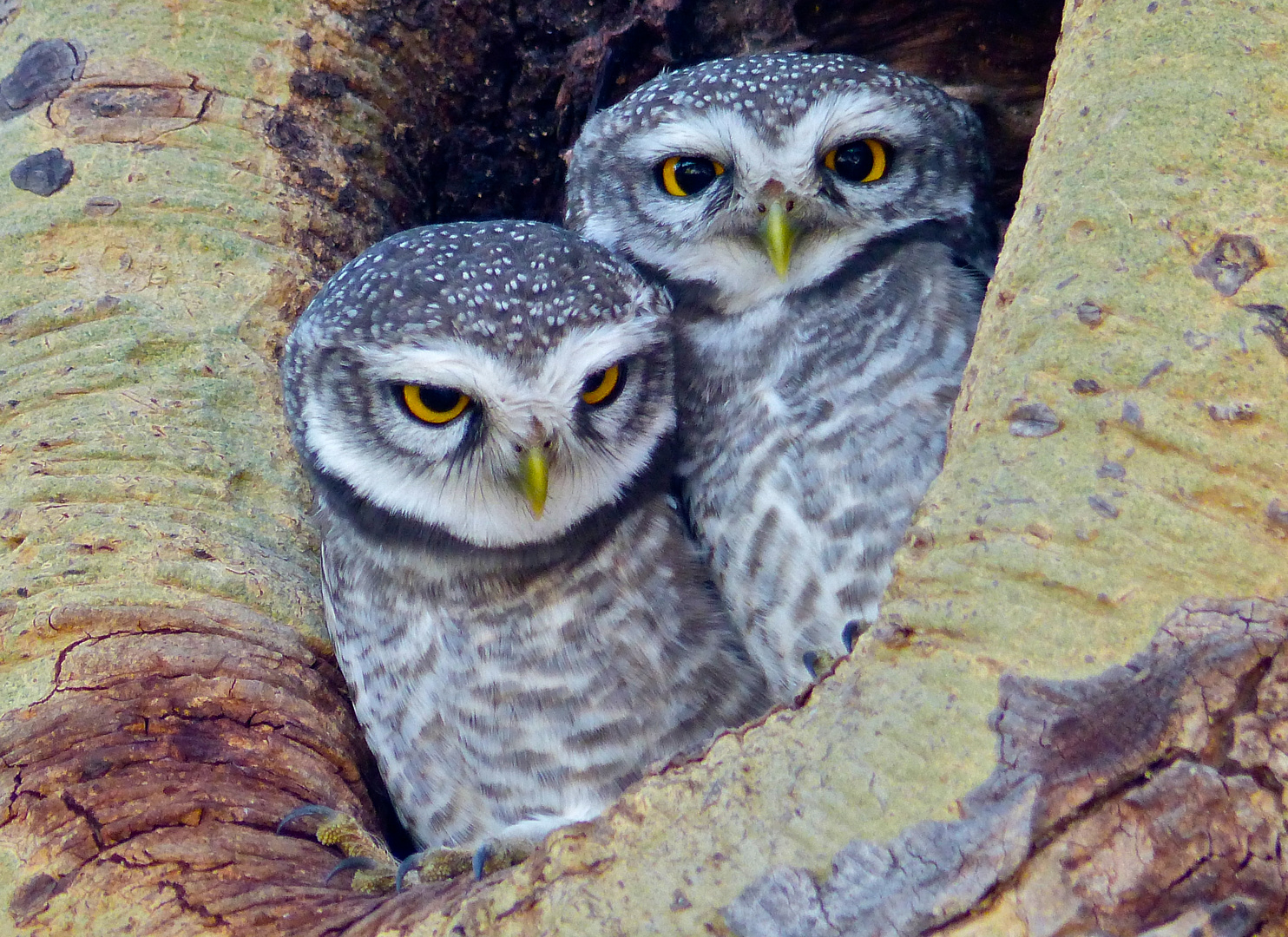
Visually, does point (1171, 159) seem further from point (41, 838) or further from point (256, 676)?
point (41, 838)

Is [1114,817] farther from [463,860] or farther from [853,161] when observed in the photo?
[853,161]

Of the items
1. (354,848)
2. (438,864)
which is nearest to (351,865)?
(354,848)

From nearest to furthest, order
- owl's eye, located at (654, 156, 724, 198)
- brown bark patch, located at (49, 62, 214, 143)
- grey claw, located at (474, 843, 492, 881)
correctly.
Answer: grey claw, located at (474, 843, 492, 881) → owl's eye, located at (654, 156, 724, 198) → brown bark patch, located at (49, 62, 214, 143)

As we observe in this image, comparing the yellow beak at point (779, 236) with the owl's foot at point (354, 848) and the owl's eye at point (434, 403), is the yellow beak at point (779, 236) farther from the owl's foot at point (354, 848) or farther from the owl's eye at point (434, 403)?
the owl's foot at point (354, 848)

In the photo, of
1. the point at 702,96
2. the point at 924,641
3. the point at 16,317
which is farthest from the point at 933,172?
the point at 16,317

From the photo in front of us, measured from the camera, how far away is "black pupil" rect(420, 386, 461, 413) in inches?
69.1

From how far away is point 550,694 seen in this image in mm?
1854

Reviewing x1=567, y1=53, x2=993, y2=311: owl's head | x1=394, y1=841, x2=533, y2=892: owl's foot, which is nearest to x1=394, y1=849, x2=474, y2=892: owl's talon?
x1=394, y1=841, x2=533, y2=892: owl's foot

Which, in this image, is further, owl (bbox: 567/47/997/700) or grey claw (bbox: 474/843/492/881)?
owl (bbox: 567/47/997/700)

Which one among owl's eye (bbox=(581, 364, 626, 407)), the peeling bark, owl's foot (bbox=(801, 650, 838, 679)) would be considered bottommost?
owl's foot (bbox=(801, 650, 838, 679))

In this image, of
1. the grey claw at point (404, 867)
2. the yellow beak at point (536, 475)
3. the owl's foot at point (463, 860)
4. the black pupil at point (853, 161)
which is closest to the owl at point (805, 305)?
the black pupil at point (853, 161)

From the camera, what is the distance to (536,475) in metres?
1.73

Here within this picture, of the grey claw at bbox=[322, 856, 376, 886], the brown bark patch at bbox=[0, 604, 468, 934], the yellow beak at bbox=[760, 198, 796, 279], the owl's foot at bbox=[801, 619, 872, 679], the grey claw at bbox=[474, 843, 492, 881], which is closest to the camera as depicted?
the brown bark patch at bbox=[0, 604, 468, 934]

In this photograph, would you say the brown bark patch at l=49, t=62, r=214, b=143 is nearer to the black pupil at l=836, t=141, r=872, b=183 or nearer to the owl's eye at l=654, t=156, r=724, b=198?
the owl's eye at l=654, t=156, r=724, b=198
